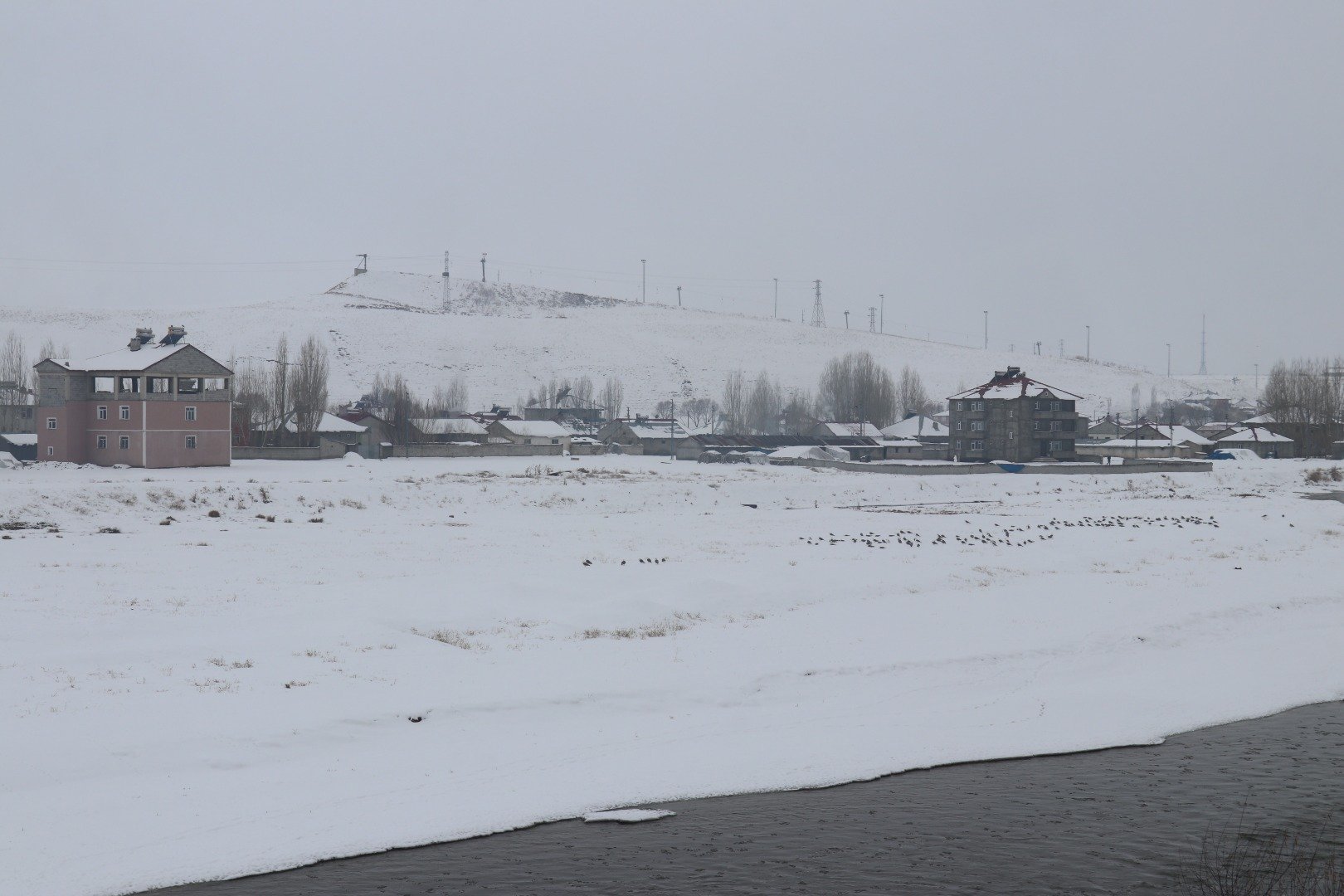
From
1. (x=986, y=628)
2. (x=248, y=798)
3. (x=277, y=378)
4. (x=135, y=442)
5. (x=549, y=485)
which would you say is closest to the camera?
(x=248, y=798)

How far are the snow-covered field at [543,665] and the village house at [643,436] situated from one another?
78.6 m

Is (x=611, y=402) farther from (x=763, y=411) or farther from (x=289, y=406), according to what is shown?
(x=289, y=406)

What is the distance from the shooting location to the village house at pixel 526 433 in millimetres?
123312

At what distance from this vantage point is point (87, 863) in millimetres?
11305

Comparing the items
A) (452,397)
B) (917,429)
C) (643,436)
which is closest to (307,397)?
(643,436)

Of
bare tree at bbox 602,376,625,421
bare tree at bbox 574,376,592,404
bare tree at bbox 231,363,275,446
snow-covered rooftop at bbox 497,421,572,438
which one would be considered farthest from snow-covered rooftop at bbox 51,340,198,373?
bare tree at bbox 574,376,592,404

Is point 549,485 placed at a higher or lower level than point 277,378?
lower

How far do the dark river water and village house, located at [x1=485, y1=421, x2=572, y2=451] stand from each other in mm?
107041

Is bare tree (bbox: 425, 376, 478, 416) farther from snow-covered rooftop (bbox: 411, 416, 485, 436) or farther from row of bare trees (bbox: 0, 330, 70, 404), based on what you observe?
row of bare trees (bbox: 0, 330, 70, 404)

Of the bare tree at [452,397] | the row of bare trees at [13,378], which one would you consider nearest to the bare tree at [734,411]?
the bare tree at [452,397]

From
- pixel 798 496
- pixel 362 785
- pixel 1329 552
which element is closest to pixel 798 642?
pixel 362 785

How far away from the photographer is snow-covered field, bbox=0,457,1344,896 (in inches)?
525

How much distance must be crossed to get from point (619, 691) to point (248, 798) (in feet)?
21.0

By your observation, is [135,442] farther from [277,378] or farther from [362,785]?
[362,785]
